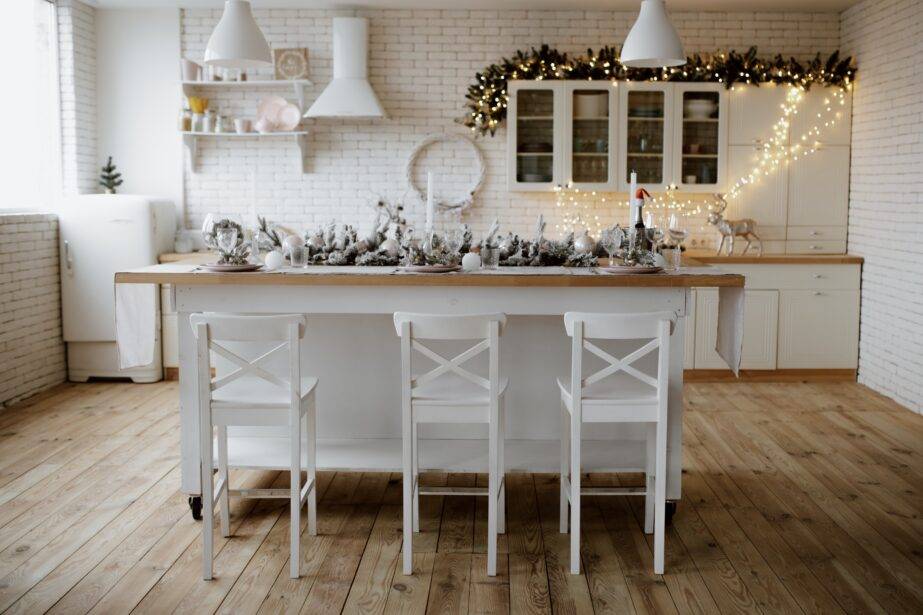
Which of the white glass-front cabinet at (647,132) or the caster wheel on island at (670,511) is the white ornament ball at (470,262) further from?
the white glass-front cabinet at (647,132)

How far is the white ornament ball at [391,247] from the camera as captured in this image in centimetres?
430

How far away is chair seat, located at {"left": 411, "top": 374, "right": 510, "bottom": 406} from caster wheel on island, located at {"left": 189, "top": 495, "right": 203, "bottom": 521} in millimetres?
1123

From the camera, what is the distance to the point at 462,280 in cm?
369

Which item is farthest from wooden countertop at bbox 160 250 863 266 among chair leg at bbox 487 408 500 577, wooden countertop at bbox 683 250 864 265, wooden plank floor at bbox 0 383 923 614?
chair leg at bbox 487 408 500 577

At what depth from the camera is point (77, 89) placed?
691cm

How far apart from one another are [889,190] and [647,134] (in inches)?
71.8

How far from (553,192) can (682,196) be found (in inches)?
42.7

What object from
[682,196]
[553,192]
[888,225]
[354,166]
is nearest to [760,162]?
[682,196]

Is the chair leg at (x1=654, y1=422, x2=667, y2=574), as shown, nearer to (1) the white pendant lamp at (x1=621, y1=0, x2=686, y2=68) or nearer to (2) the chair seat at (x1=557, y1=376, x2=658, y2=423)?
(2) the chair seat at (x1=557, y1=376, x2=658, y2=423)

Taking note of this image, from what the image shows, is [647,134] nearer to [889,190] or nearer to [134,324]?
[889,190]

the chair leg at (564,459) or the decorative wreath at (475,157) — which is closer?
the chair leg at (564,459)

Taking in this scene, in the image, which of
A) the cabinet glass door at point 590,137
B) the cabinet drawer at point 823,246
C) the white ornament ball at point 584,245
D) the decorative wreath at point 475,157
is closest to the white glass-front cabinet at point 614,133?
the cabinet glass door at point 590,137

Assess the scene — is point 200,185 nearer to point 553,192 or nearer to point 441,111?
point 441,111

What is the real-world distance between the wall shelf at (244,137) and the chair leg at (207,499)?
4229mm
